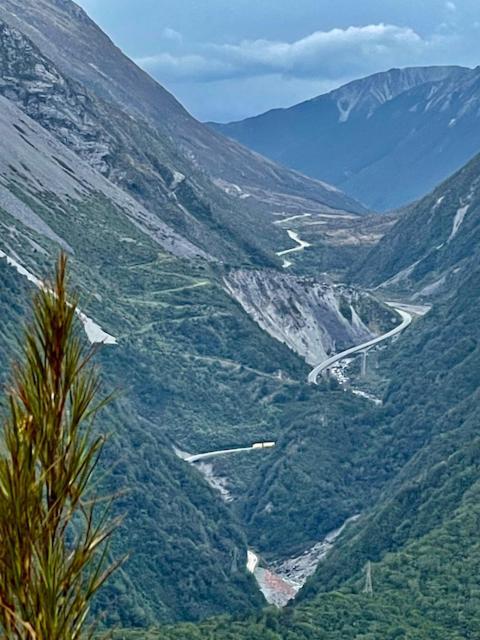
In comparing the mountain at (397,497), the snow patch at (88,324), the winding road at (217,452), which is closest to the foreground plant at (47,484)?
the mountain at (397,497)

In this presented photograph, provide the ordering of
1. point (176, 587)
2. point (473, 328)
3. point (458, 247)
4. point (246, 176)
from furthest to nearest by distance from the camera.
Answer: point (246, 176) < point (458, 247) < point (473, 328) < point (176, 587)

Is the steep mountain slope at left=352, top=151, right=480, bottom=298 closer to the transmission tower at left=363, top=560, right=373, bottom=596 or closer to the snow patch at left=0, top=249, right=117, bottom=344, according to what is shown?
the snow patch at left=0, top=249, right=117, bottom=344

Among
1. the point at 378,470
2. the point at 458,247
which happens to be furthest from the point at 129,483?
the point at 458,247

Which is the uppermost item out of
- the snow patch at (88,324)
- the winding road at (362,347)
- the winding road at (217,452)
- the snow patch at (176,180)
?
the snow patch at (176,180)

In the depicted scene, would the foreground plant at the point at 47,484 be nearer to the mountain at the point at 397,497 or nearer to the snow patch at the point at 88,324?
the mountain at the point at 397,497

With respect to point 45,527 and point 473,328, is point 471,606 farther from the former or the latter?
point 473,328
